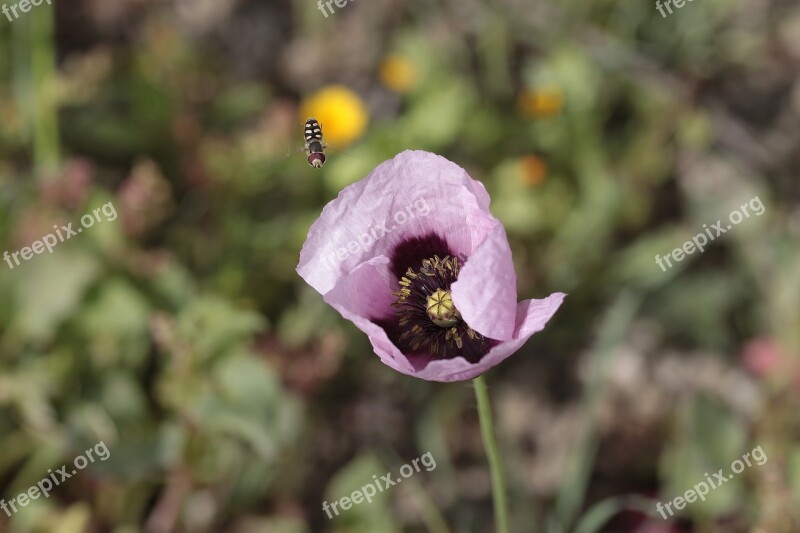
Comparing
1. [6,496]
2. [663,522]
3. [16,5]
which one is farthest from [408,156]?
[16,5]

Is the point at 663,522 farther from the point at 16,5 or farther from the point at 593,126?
the point at 16,5

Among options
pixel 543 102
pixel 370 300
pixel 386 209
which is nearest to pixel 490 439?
pixel 370 300

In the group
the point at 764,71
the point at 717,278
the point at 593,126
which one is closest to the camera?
the point at 717,278

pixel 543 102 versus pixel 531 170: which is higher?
pixel 543 102

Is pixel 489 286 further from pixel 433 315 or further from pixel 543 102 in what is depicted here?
pixel 543 102

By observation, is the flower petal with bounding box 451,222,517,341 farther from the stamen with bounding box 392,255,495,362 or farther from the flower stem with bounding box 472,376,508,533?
the stamen with bounding box 392,255,495,362

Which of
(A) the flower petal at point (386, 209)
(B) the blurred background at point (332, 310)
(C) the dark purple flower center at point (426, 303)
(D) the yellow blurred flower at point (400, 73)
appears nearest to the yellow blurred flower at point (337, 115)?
(B) the blurred background at point (332, 310)

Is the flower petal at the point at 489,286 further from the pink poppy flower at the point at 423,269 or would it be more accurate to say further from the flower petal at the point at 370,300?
the flower petal at the point at 370,300

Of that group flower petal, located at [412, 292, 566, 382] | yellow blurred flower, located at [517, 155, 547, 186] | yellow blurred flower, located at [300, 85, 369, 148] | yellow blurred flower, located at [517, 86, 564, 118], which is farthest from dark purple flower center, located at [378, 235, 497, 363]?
yellow blurred flower, located at [517, 86, 564, 118]
